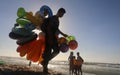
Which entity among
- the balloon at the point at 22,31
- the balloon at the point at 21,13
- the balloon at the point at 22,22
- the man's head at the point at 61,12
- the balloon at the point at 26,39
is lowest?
the balloon at the point at 26,39

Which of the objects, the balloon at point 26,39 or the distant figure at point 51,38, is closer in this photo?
the distant figure at point 51,38

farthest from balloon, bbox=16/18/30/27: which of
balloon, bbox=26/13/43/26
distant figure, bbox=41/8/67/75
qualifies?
distant figure, bbox=41/8/67/75

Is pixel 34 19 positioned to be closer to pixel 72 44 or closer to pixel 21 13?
pixel 21 13

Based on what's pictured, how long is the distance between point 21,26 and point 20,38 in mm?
468

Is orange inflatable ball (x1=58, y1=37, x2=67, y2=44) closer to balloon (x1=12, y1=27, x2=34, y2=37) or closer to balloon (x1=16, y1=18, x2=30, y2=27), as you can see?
balloon (x1=12, y1=27, x2=34, y2=37)

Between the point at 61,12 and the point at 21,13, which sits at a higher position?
the point at 21,13

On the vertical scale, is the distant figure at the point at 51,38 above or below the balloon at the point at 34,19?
below

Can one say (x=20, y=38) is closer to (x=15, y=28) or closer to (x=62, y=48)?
(x=15, y=28)

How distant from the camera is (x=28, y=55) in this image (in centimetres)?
777

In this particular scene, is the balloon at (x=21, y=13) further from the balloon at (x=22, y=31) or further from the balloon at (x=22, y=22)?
the balloon at (x=22, y=31)

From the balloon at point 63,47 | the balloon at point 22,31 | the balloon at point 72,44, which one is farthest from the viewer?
the balloon at point 72,44

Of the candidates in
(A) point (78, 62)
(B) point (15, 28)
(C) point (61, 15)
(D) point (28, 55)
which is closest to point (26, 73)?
(D) point (28, 55)

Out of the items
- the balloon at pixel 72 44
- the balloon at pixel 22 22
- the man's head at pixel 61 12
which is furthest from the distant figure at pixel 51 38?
the balloon at pixel 72 44

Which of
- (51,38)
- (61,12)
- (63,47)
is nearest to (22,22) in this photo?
(51,38)
